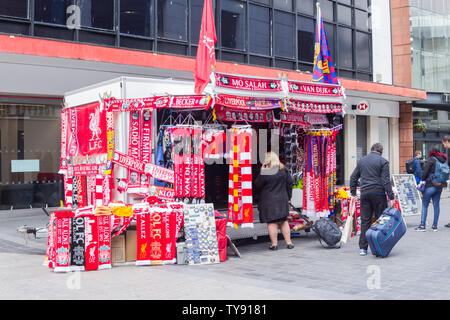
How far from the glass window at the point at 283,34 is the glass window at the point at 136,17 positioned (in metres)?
5.53

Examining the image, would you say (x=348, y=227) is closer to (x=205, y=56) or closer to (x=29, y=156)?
(x=205, y=56)

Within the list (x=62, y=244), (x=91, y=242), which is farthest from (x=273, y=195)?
(x=62, y=244)

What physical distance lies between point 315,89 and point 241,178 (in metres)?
2.39

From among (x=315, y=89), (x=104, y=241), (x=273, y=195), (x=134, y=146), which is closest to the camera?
(x=104, y=241)

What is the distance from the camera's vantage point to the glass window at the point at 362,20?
24250 mm

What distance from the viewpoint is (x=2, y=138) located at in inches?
595

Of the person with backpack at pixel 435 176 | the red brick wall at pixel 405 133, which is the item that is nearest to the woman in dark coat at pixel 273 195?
the person with backpack at pixel 435 176

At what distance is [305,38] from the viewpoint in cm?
2141

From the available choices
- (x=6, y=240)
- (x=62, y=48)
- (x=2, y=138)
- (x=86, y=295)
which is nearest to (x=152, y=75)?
(x=62, y=48)

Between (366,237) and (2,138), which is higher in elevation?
(2,138)

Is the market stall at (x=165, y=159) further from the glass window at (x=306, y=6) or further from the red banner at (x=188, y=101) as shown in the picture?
the glass window at (x=306, y=6)
